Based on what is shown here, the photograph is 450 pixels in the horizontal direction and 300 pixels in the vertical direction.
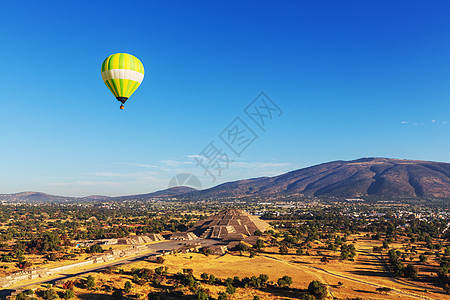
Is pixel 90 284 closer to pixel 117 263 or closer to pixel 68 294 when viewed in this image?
pixel 68 294

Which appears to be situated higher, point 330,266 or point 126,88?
point 126,88

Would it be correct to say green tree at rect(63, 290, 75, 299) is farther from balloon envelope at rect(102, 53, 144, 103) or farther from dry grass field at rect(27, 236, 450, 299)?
balloon envelope at rect(102, 53, 144, 103)

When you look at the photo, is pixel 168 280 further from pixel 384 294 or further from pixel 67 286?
pixel 384 294

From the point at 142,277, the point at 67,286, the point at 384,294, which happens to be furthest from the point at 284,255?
the point at 67,286

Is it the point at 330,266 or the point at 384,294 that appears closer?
the point at 384,294

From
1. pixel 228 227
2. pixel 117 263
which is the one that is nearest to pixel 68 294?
pixel 117 263

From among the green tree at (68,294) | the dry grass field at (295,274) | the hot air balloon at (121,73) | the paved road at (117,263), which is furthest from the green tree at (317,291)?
the hot air balloon at (121,73)

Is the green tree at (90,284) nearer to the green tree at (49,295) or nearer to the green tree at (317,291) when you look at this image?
the green tree at (49,295)
